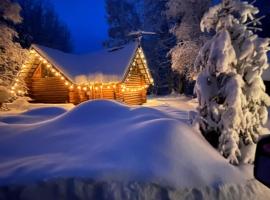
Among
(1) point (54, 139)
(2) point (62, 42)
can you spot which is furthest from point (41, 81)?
(2) point (62, 42)

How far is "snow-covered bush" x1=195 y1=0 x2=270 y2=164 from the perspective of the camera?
29.9 feet

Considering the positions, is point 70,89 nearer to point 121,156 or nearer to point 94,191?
point 121,156

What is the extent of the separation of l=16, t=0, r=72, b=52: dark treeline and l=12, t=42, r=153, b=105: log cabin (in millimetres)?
17788

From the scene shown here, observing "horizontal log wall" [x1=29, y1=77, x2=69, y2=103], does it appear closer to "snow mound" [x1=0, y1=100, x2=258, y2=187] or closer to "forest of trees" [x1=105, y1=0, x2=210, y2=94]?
"forest of trees" [x1=105, y1=0, x2=210, y2=94]

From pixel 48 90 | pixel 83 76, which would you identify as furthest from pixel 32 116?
pixel 48 90

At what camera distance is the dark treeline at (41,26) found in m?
53.4

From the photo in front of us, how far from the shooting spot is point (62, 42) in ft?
214

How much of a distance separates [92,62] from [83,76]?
3865 millimetres

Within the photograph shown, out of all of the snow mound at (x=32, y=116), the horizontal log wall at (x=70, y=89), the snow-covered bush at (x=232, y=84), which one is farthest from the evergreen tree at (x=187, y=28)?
the snow-covered bush at (x=232, y=84)

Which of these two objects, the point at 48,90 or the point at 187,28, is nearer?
the point at 187,28

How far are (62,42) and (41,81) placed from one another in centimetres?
3788

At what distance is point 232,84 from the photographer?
29.9 feet

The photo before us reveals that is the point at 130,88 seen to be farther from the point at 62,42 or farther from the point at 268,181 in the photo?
the point at 62,42

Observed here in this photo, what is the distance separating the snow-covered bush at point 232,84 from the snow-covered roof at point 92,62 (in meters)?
18.2
